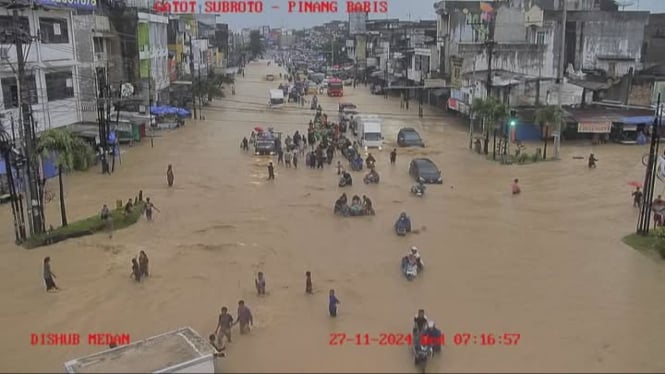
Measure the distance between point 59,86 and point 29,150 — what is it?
15660mm

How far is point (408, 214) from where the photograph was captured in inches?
1015

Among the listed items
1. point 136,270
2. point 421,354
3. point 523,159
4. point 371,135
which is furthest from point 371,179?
point 421,354

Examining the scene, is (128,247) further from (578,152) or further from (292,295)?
(578,152)

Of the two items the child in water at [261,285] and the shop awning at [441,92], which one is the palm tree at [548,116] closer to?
the shop awning at [441,92]

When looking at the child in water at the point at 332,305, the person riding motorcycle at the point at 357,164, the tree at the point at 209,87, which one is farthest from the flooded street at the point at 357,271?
the tree at the point at 209,87

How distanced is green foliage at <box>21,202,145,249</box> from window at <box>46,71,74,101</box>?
12578mm

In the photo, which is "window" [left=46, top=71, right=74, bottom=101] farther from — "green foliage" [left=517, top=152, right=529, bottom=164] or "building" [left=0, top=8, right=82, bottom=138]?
"green foliage" [left=517, top=152, right=529, bottom=164]

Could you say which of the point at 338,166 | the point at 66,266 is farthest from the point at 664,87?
the point at 66,266

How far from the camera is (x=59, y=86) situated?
35.2 meters

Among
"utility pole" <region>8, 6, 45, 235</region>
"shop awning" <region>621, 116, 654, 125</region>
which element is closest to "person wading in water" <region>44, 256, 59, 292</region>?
"utility pole" <region>8, 6, 45, 235</region>

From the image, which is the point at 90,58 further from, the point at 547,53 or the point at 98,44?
the point at 547,53

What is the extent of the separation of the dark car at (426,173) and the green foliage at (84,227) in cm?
1292

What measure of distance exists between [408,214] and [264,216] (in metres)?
5.64

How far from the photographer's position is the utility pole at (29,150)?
20297 mm
